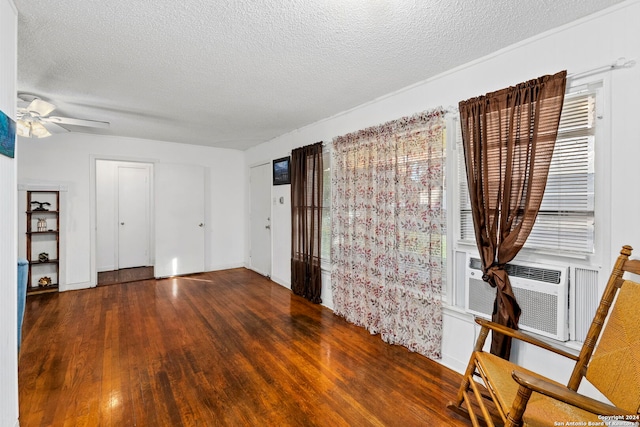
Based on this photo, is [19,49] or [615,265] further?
[19,49]

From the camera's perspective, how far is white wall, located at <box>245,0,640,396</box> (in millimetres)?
1568

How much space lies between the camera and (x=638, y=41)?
5.09ft

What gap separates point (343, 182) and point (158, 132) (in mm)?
3112

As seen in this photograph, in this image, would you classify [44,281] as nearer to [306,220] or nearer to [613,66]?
[306,220]

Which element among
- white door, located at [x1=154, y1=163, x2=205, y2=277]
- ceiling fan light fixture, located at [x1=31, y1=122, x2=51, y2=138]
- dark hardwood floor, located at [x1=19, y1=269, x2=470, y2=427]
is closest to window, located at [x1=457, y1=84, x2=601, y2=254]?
dark hardwood floor, located at [x1=19, y1=269, x2=470, y2=427]

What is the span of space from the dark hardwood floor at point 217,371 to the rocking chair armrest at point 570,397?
2.75 feet

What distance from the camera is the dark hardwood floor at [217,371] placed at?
186 centimetres

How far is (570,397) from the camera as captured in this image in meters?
1.13

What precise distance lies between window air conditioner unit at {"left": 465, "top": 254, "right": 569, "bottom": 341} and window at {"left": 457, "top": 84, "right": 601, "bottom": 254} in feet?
0.51

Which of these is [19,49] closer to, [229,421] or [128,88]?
[128,88]

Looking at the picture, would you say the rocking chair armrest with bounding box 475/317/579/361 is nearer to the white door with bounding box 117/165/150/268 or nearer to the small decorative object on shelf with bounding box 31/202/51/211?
the small decorative object on shelf with bounding box 31/202/51/211

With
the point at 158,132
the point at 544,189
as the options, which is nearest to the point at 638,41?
the point at 544,189

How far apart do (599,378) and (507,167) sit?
1.23 meters

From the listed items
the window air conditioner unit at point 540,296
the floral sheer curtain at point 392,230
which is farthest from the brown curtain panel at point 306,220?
the window air conditioner unit at point 540,296
